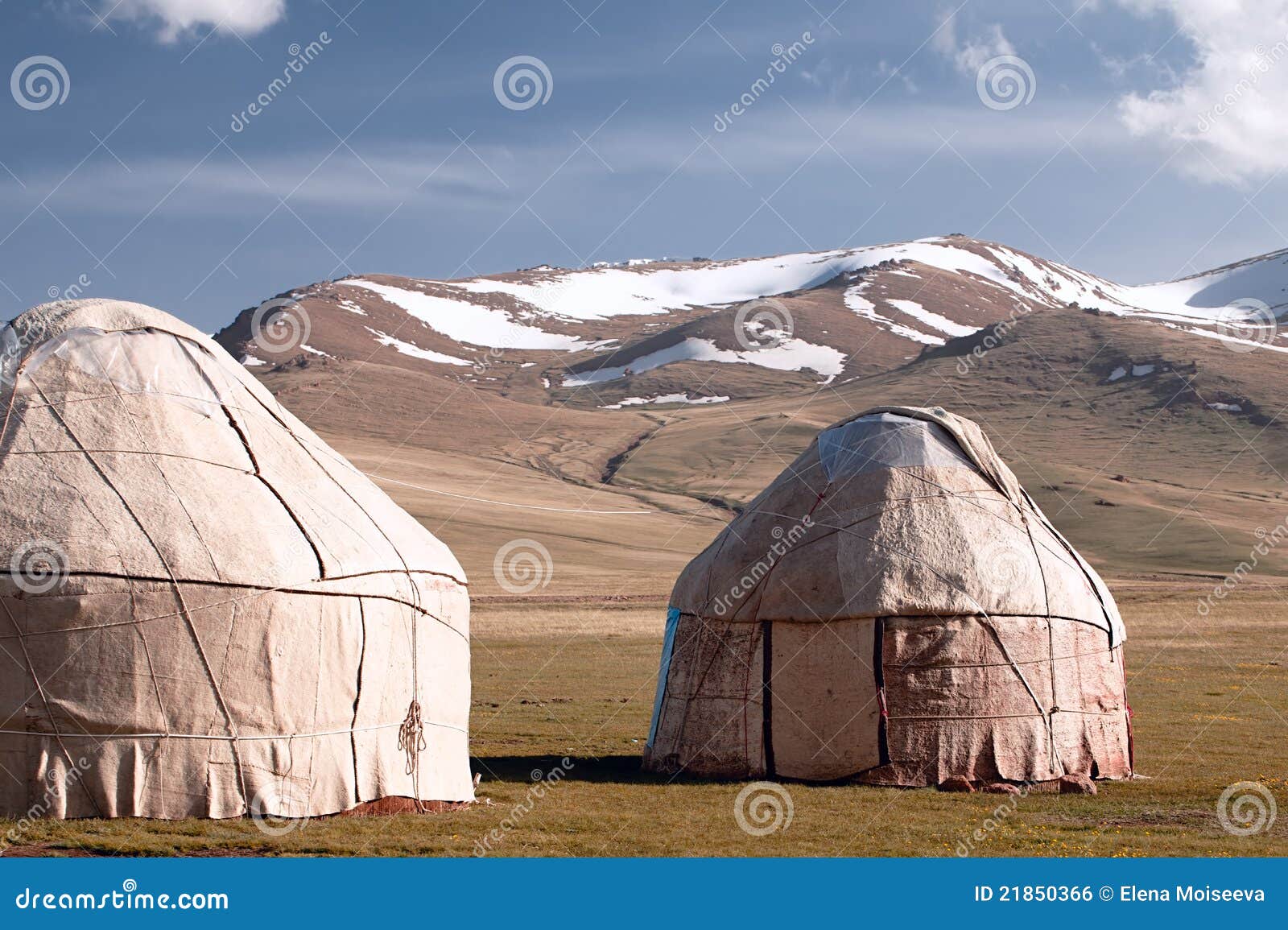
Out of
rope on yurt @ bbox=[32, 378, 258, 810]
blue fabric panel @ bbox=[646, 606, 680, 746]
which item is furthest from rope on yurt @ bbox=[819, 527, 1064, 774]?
rope on yurt @ bbox=[32, 378, 258, 810]

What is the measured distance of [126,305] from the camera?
11258 millimetres

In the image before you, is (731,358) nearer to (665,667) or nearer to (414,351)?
(414,351)

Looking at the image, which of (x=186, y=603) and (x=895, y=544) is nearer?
(x=186, y=603)

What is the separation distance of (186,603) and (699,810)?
14.8 feet

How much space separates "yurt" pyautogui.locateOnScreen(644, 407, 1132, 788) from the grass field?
1.52 feet

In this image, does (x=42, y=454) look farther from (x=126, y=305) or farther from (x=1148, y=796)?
(x=1148, y=796)

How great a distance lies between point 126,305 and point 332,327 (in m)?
165

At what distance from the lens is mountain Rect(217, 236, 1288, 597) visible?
221 ft

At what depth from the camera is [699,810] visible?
11180 mm

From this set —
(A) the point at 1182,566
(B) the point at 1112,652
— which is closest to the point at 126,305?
(B) the point at 1112,652

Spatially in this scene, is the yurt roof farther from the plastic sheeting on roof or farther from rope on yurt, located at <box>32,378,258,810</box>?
rope on yurt, located at <box>32,378,258,810</box>

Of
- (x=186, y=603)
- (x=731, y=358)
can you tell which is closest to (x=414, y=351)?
(x=731, y=358)

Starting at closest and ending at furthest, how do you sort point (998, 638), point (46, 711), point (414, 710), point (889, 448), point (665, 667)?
point (46, 711) < point (414, 710) < point (998, 638) < point (889, 448) < point (665, 667)

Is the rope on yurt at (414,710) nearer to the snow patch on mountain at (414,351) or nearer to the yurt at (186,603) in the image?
the yurt at (186,603)
